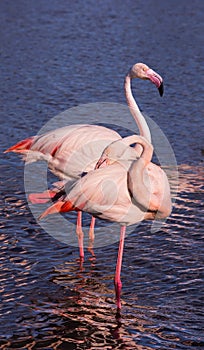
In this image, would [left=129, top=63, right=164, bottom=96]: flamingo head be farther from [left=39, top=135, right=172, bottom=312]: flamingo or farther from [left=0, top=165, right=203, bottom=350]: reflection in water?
[left=0, top=165, right=203, bottom=350]: reflection in water

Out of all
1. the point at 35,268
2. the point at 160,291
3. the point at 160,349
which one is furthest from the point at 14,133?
the point at 160,349

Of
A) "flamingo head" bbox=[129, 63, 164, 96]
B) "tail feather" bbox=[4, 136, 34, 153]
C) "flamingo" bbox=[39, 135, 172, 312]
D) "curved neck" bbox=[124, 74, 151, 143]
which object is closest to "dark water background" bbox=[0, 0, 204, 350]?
"flamingo" bbox=[39, 135, 172, 312]

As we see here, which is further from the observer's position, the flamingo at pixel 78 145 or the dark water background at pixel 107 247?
the flamingo at pixel 78 145

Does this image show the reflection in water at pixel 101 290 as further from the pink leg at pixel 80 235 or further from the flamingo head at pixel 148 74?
the flamingo head at pixel 148 74

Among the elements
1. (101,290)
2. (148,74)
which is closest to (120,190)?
(101,290)

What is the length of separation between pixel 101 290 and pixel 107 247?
80 centimetres

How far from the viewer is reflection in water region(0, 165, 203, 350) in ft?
15.6

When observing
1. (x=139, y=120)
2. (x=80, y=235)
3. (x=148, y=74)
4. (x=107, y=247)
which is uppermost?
(x=148, y=74)

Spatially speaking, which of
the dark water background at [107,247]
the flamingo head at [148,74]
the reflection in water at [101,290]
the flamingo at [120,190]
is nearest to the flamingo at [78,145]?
the flamingo head at [148,74]

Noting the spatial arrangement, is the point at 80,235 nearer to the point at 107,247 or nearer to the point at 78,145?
the point at 107,247

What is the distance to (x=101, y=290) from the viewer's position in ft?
17.9

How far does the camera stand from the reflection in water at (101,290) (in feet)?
15.6

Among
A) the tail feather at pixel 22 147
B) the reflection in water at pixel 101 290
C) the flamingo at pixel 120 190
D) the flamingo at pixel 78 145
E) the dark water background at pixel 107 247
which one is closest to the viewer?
the reflection in water at pixel 101 290

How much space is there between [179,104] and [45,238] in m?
4.42
